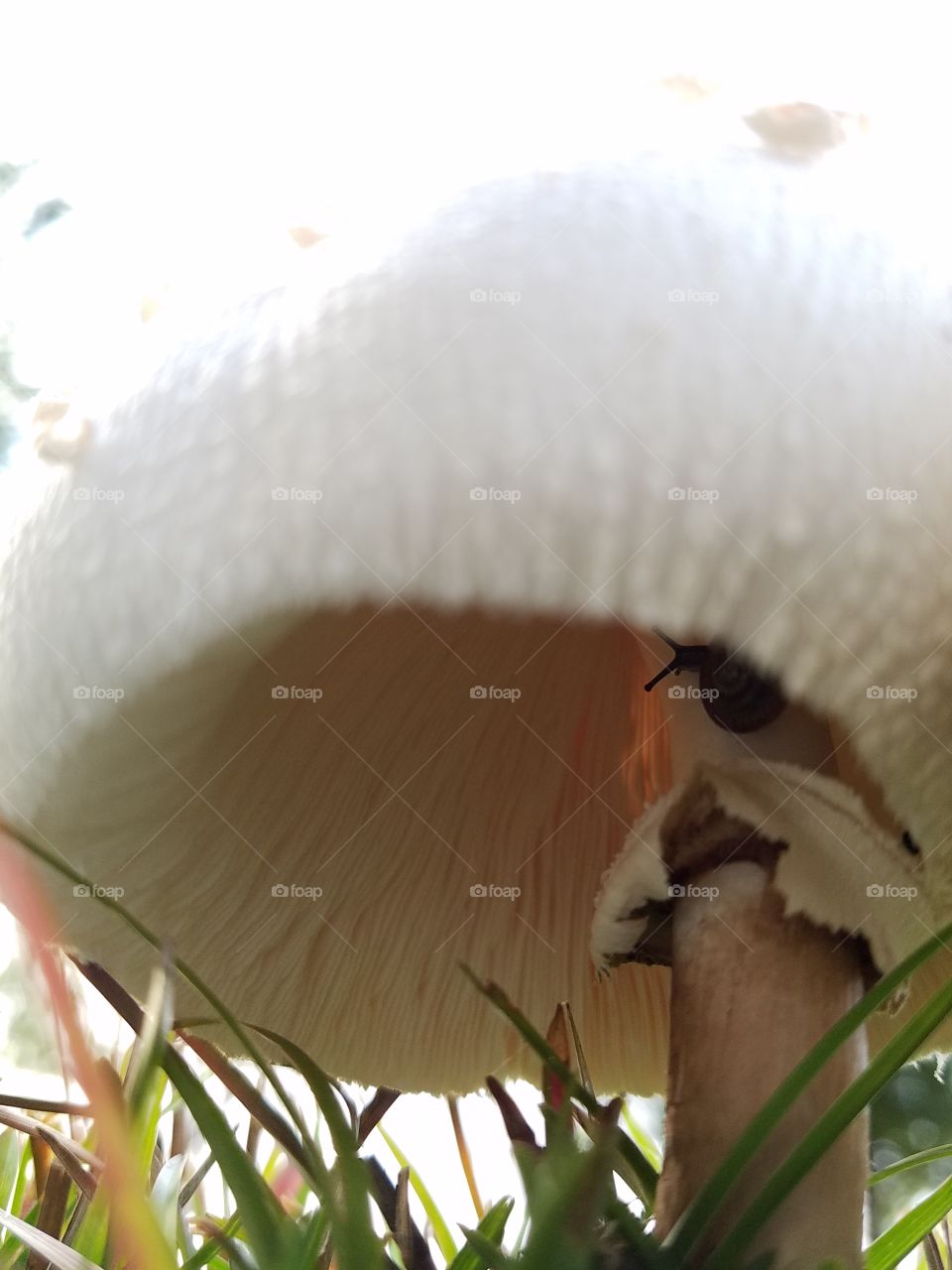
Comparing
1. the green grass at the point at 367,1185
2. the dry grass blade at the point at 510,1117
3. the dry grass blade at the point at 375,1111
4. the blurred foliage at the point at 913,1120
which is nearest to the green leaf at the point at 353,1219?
the green grass at the point at 367,1185

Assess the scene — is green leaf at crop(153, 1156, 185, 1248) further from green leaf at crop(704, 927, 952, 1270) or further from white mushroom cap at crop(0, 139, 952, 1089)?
green leaf at crop(704, 927, 952, 1270)

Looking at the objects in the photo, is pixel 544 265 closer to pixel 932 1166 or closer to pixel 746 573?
pixel 746 573

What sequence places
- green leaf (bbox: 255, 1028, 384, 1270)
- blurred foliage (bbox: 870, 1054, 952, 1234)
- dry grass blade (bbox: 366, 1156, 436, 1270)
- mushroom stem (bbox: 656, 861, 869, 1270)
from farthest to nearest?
blurred foliage (bbox: 870, 1054, 952, 1234), dry grass blade (bbox: 366, 1156, 436, 1270), mushroom stem (bbox: 656, 861, 869, 1270), green leaf (bbox: 255, 1028, 384, 1270)

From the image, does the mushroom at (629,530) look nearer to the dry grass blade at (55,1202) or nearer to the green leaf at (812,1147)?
the green leaf at (812,1147)

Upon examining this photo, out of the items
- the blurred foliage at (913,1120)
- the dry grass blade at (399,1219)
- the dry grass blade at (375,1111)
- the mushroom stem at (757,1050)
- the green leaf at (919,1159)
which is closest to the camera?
the mushroom stem at (757,1050)

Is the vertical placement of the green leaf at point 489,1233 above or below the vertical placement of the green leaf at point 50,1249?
below

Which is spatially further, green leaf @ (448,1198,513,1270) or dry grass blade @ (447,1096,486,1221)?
dry grass blade @ (447,1096,486,1221)

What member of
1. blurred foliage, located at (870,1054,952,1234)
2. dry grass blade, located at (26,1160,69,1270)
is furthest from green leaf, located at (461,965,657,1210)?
blurred foliage, located at (870,1054,952,1234)
